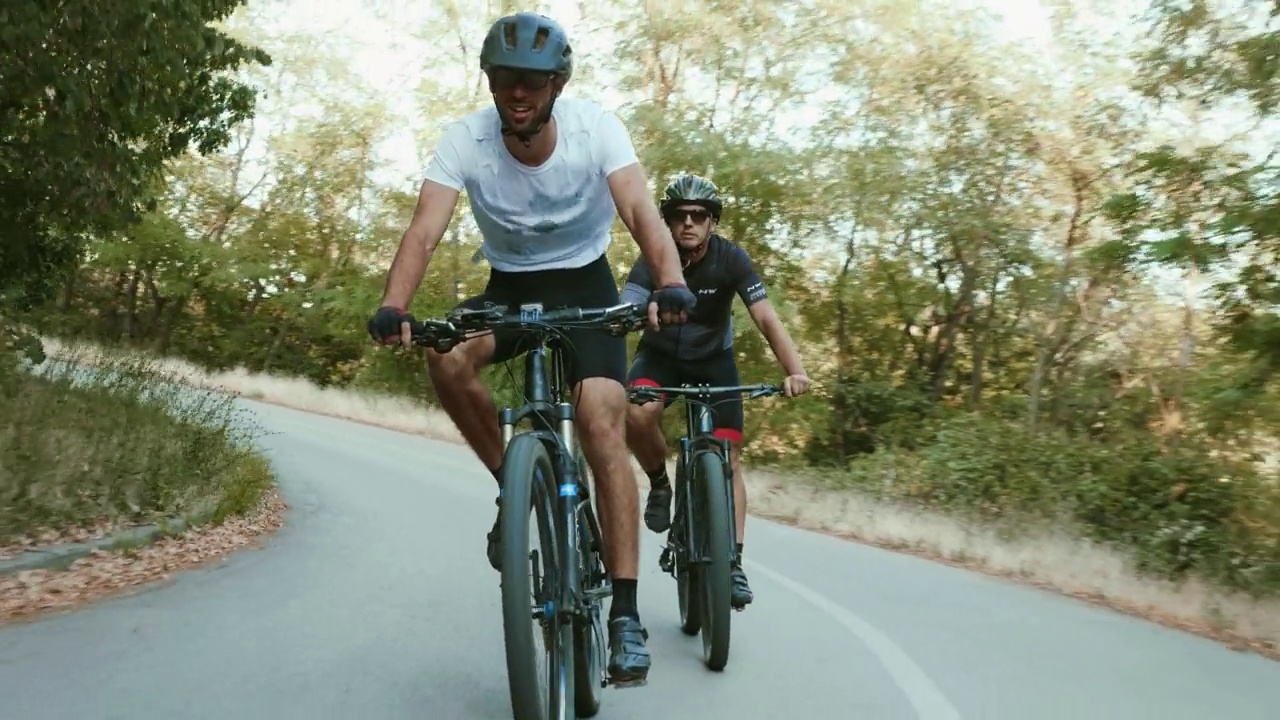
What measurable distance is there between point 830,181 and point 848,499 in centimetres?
994

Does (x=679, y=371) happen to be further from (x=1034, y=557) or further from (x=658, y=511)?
(x=1034, y=557)

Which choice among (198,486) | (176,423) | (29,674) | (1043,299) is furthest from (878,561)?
(1043,299)

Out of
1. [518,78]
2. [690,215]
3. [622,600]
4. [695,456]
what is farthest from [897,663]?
[518,78]

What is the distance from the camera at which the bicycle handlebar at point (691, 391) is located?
18.9 feet

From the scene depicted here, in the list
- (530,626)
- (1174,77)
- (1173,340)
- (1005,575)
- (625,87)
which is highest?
(625,87)

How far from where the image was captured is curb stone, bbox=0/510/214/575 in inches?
244

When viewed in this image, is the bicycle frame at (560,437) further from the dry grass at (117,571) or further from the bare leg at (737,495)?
the dry grass at (117,571)

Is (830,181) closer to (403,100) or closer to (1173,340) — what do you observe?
(1173,340)

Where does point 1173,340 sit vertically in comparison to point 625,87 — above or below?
below

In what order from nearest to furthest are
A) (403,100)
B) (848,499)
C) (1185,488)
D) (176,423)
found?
(176,423)
(848,499)
(1185,488)
(403,100)

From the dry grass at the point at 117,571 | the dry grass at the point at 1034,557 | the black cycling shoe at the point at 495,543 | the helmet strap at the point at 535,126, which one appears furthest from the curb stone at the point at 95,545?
the dry grass at the point at 1034,557

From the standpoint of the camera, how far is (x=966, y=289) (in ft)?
76.5

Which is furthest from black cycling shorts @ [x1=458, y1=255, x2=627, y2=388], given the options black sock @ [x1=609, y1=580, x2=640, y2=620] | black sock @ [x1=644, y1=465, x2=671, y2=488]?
black sock @ [x1=644, y1=465, x2=671, y2=488]

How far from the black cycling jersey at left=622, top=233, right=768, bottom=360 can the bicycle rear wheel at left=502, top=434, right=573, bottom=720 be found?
8.33 ft
